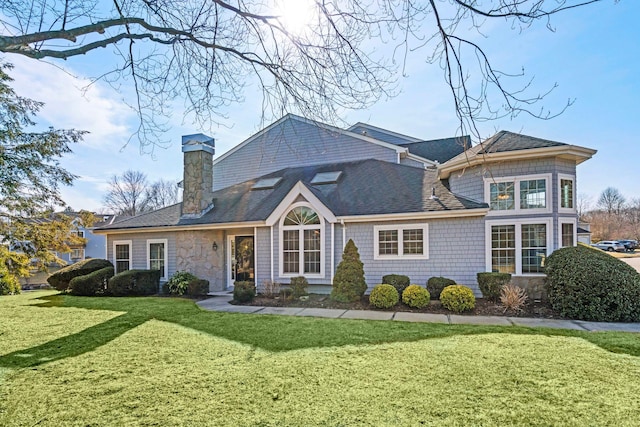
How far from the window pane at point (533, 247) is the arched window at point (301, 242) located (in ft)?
20.3

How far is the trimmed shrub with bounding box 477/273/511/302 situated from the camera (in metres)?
9.40

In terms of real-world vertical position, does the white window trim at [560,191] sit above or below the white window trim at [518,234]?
above

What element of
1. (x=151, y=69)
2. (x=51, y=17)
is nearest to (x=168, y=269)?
(x=151, y=69)

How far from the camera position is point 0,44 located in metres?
3.82

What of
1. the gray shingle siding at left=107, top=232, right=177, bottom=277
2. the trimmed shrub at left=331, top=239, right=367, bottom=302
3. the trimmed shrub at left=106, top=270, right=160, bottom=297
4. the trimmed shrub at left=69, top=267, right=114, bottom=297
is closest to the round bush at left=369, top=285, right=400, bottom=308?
the trimmed shrub at left=331, top=239, right=367, bottom=302

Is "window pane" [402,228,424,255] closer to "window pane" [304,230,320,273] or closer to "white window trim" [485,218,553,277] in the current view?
"white window trim" [485,218,553,277]

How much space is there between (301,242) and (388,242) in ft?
9.63

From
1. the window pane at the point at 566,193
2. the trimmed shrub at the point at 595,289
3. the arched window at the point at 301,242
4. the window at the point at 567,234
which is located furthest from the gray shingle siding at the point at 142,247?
the window pane at the point at 566,193

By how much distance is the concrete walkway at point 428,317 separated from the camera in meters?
7.06

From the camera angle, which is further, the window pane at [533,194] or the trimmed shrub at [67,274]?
the trimmed shrub at [67,274]

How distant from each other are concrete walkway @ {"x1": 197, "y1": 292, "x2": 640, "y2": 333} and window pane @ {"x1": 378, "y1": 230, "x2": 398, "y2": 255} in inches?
113

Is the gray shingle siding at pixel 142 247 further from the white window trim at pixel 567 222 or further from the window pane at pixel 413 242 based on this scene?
the white window trim at pixel 567 222

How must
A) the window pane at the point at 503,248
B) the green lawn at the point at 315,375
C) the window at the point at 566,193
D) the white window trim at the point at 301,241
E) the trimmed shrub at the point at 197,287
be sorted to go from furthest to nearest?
the trimmed shrub at the point at 197,287 → the white window trim at the point at 301,241 → the window pane at the point at 503,248 → the window at the point at 566,193 → the green lawn at the point at 315,375

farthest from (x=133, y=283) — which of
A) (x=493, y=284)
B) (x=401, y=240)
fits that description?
(x=493, y=284)
